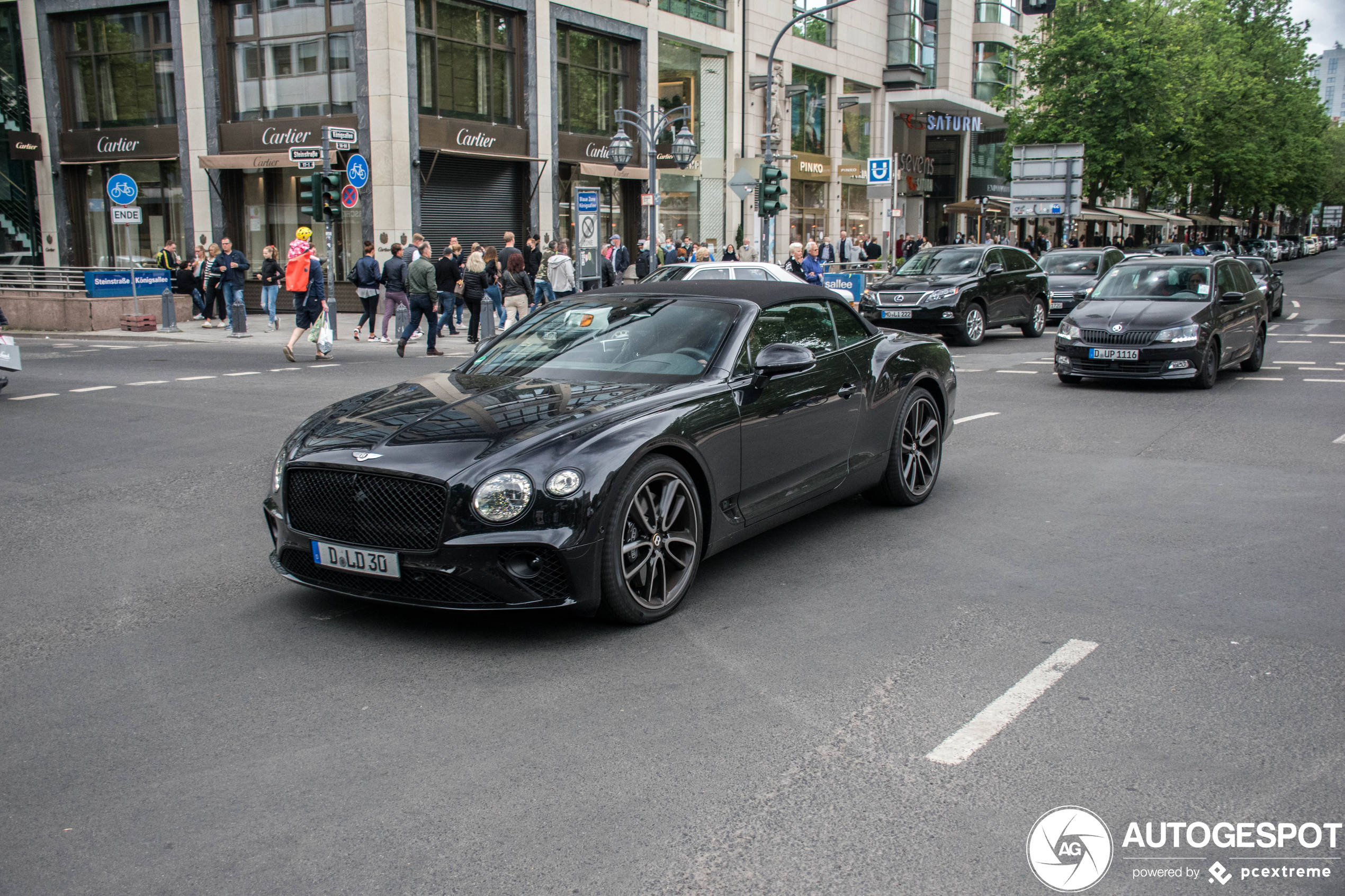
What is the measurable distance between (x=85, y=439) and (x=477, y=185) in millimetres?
20424

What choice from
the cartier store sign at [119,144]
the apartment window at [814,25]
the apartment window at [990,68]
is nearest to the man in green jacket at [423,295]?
the cartier store sign at [119,144]

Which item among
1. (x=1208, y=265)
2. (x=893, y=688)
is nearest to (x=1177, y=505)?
(x=893, y=688)

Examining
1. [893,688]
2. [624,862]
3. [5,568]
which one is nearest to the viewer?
[624,862]

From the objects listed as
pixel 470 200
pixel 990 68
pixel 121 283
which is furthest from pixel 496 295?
pixel 990 68

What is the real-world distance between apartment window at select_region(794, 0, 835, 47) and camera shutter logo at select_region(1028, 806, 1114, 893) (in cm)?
4250

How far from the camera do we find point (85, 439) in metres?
10.3

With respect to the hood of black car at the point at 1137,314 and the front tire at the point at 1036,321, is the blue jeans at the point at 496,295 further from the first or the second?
the hood of black car at the point at 1137,314

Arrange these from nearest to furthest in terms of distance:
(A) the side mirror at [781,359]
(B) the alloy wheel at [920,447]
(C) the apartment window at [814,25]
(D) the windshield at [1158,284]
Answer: (A) the side mirror at [781,359]
(B) the alloy wheel at [920,447]
(D) the windshield at [1158,284]
(C) the apartment window at [814,25]

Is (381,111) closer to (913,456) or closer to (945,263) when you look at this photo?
(945,263)

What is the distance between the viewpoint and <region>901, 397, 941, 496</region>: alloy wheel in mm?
7383

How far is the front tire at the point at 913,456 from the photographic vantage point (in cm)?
721

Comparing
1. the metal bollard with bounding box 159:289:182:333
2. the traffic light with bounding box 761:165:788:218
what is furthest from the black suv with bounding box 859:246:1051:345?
the metal bollard with bounding box 159:289:182:333

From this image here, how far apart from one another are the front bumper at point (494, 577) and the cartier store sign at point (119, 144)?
1126 inches

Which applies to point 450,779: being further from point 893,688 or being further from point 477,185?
point 477,185
